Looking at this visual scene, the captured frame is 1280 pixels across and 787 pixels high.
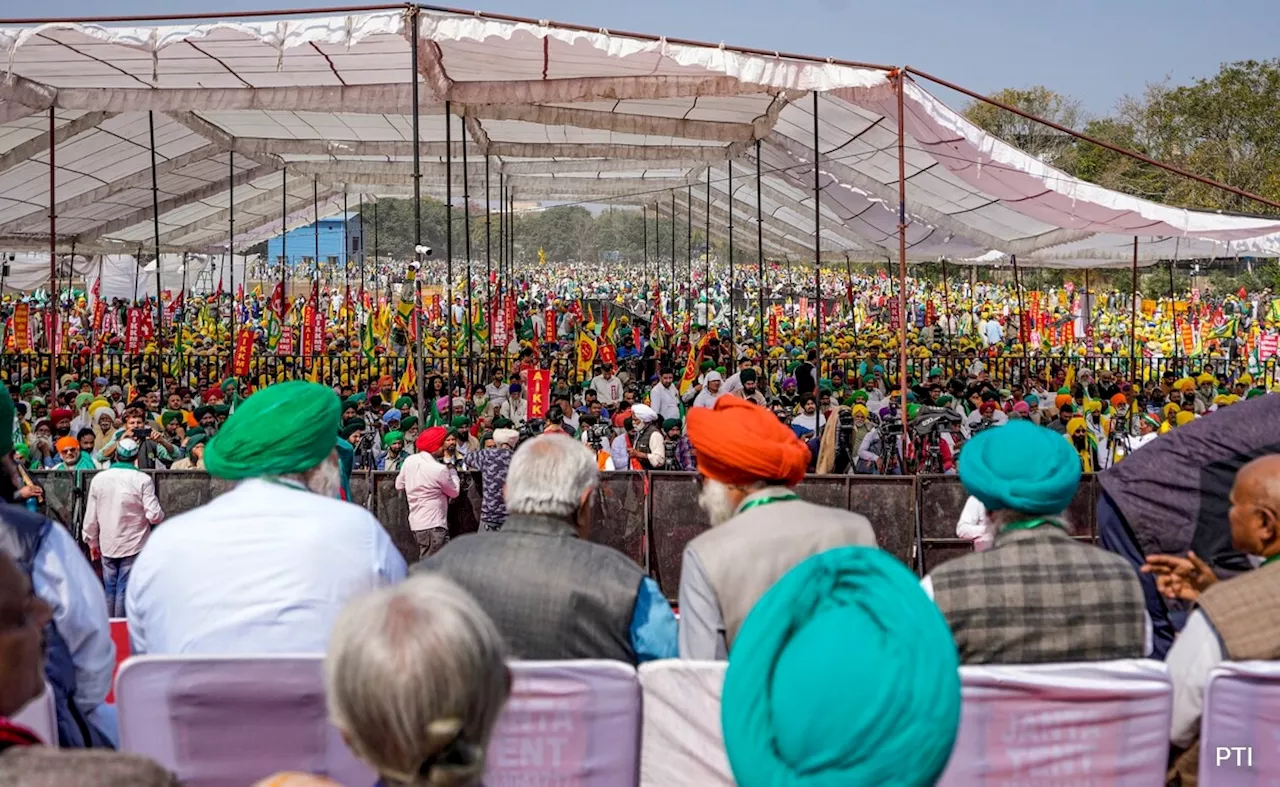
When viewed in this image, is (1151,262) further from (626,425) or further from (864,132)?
(626,425)

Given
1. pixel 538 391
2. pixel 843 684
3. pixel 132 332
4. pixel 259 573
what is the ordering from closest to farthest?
pixel 843 684 → pixel 259 573 → pixel 538 391 → pixel 132 332

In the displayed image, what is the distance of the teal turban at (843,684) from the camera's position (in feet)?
5.34

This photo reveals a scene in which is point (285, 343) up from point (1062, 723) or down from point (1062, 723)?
up

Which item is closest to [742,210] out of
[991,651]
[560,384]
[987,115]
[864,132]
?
[560,384]

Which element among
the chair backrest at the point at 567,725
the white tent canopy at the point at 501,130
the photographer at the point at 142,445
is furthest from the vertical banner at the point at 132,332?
the chair backrest at the point at 567,725

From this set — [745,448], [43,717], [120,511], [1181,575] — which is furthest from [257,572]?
[120,511]

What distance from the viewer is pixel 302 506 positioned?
9.30 feet

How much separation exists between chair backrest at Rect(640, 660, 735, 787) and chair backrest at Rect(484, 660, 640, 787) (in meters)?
0.05

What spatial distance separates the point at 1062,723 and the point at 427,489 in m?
6.71

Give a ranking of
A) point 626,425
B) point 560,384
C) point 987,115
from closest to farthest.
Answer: point 626,425 → point 560,384 → point 987,115

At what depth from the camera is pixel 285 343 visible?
18562mm

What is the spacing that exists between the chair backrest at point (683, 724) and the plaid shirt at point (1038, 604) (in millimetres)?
580

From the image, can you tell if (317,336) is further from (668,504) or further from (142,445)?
(668,504)

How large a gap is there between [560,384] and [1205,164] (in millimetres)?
31911
